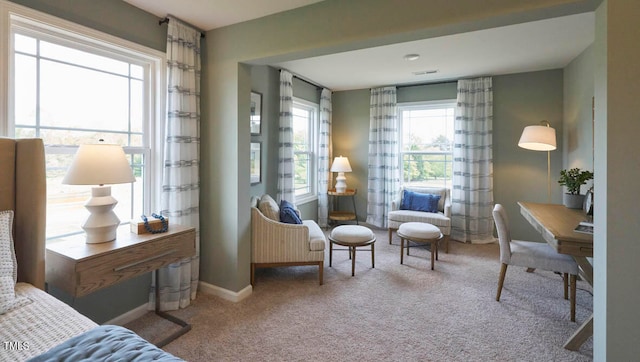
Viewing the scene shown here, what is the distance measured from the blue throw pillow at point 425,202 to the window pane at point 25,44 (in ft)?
14.5

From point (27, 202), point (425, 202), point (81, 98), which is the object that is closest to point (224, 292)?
point (27, 202)

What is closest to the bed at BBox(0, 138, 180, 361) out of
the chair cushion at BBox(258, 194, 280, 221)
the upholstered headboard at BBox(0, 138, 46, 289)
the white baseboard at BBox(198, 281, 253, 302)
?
the upholstered headboard at BBox(0, 138, 46, 289)

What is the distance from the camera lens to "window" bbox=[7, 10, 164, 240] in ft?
6.19

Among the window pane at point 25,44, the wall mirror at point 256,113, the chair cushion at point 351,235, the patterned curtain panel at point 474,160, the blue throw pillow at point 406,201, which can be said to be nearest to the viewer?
the window pane at point 25,44

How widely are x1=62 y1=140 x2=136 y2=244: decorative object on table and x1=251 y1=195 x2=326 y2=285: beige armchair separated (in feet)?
4.13

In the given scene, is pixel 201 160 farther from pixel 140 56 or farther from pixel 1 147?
pixel 1 147

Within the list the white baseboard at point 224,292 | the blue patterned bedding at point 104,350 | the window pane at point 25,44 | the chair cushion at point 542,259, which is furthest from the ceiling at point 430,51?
the white baseboard at point 224,292

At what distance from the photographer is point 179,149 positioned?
2.57 metres

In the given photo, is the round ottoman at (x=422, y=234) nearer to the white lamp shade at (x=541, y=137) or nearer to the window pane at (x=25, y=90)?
the white lamp shade at (x=541, y=137)

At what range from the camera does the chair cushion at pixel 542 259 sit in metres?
2.46

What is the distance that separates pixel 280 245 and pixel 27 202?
1.90 metres

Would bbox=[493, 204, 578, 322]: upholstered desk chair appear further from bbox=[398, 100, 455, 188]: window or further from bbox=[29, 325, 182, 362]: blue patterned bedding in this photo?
bbox=[29, 325, 182, 362]: blue patterned bedding

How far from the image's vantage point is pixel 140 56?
96.5 inches

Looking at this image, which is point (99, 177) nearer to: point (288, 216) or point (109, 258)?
point (109, 258)
